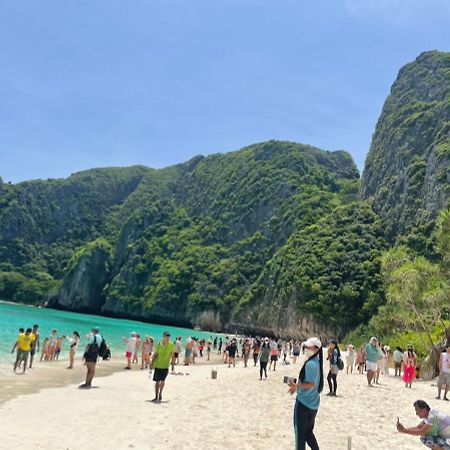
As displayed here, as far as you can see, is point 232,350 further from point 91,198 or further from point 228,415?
point 91,198

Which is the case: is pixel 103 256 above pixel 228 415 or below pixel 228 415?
above

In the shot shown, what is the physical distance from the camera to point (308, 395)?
6.35 metres

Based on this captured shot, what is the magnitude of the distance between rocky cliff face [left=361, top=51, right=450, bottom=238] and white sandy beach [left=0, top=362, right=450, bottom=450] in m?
71.0

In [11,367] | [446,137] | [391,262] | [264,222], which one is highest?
[446,137]

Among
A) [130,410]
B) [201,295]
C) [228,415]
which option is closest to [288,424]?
[228,415]

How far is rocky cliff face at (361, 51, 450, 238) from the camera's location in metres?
83.0

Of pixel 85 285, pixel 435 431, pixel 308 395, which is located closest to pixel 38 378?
pixel 308 395

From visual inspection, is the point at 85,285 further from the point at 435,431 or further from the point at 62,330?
the point at 435,431

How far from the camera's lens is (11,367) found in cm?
1961

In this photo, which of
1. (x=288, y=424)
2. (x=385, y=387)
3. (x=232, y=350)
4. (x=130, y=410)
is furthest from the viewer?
(x=232, y=350)

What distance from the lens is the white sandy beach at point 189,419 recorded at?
328 inches

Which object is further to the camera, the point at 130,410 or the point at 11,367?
the point at 11,367

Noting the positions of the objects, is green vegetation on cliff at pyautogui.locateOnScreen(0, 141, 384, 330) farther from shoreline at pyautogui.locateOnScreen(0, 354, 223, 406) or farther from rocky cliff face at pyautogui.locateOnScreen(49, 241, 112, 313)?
shoreline at pyautogui.locateOnScreen(0, 354, 223, 406)

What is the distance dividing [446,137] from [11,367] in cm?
8488
